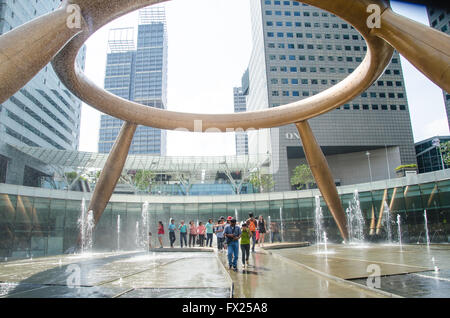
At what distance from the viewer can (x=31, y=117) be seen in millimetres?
59250

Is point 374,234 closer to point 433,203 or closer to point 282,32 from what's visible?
point 433,203

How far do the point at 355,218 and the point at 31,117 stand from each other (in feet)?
192

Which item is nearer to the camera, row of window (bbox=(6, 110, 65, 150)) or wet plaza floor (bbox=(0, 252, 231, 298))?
wet plaza floor (bbox=(0, 252, 231, 298))

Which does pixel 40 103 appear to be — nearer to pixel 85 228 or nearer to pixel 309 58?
pixel 85 228

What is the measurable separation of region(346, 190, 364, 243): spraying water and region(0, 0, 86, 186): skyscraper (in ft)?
105

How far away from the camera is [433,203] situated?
2258cm

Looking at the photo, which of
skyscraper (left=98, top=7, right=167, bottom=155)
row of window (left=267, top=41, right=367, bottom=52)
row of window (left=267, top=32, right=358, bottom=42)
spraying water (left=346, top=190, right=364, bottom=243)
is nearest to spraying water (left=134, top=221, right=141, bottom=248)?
spraying water (left=346, top=190, right=364, bottom=243)

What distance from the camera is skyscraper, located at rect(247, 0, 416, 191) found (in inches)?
2190

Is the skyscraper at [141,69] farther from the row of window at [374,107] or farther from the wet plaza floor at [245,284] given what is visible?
the wet plaza floor at [245,284]

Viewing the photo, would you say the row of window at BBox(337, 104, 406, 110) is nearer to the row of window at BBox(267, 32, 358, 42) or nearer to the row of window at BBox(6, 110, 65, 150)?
the row of window at BBox(267, 32, 358, 42)

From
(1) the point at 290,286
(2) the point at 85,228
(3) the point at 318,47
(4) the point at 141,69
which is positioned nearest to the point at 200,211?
(2) the point at 85,228

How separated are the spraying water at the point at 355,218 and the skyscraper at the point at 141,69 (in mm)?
146594
